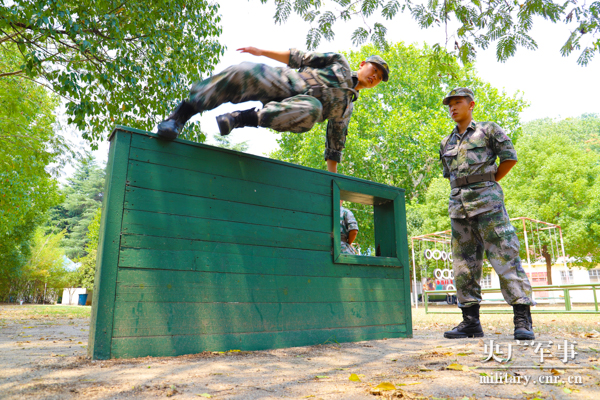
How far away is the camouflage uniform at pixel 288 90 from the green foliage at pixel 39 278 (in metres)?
24.0

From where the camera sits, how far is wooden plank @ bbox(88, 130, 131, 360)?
2053mm

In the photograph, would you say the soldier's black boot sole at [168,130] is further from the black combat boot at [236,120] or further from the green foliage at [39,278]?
the green foliage at [39,278]

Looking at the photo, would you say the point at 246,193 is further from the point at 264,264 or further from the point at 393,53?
the point at 393,53

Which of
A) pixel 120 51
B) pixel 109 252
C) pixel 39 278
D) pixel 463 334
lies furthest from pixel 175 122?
pixel 39 278

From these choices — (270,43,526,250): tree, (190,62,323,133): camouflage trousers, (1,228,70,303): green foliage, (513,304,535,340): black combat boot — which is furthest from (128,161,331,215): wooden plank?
(1,228,70,303): green foliage

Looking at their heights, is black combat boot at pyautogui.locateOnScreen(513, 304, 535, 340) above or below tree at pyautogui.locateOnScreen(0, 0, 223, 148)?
below

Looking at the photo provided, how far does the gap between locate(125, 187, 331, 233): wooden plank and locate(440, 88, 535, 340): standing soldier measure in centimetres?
125

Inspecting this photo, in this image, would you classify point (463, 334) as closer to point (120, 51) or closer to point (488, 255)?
point (488, 255)

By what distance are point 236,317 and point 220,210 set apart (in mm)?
707

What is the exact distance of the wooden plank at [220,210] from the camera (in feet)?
7.61

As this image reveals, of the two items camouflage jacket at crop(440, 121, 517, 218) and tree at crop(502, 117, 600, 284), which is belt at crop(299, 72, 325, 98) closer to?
camouflage jacket at crop(440, 121, 517, 218)

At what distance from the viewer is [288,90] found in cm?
267

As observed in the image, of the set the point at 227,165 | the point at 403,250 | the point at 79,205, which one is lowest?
the point at 403,250

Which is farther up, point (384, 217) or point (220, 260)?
point (384, 217)
